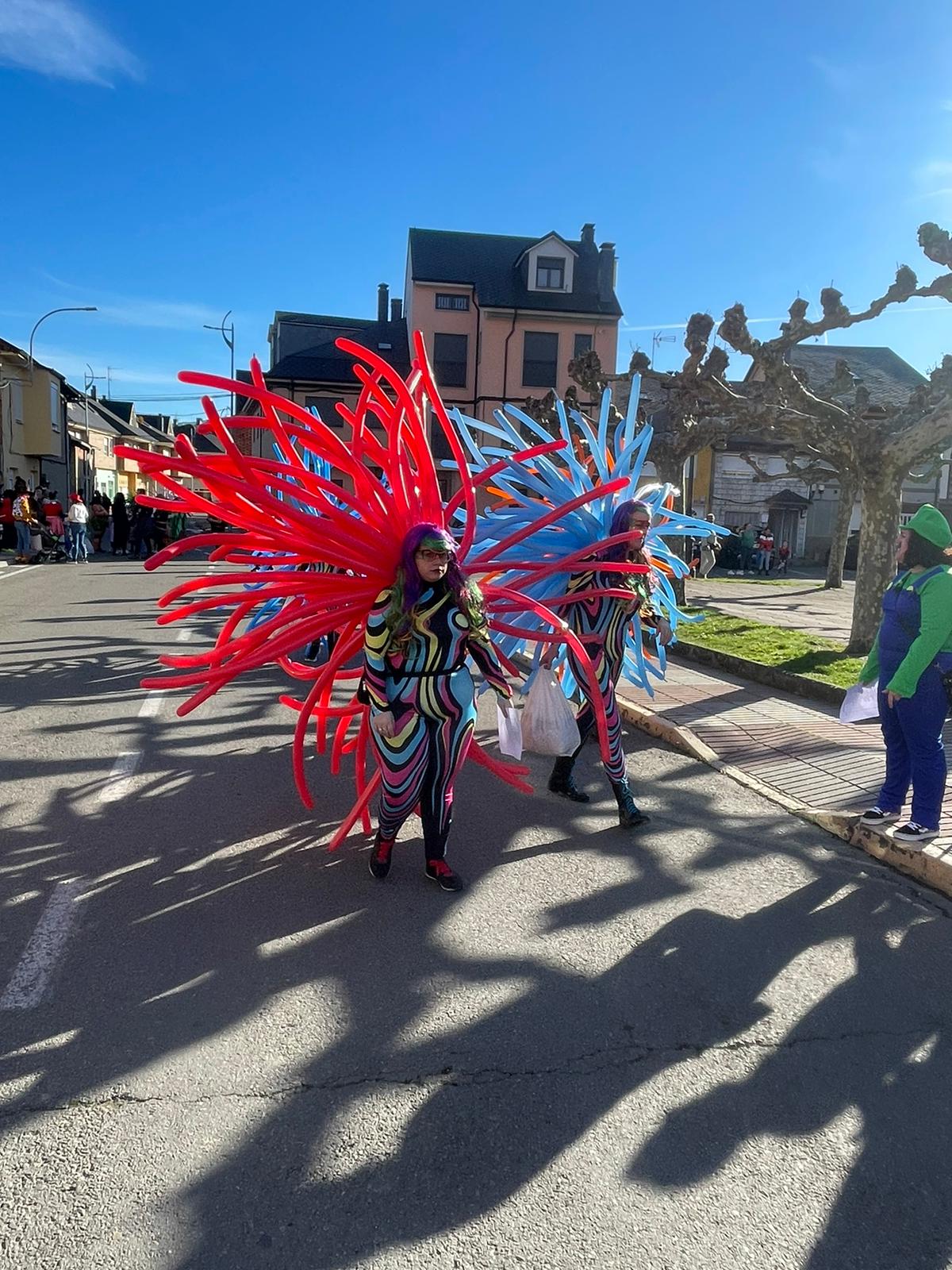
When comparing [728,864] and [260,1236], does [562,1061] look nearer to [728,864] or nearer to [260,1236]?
[260,1236]

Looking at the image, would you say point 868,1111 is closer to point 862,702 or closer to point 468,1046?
point 468,1046

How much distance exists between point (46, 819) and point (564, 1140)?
3587 millimetres

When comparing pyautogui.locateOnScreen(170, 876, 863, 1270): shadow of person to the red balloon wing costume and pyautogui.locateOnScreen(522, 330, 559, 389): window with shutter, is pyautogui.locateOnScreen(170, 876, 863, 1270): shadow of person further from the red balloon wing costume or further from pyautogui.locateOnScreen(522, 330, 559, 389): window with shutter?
pyautogui.locateOnScreen(522, 330, 559, 389): window with shutter

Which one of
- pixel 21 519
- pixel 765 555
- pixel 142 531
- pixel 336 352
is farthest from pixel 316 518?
pixel 336 352

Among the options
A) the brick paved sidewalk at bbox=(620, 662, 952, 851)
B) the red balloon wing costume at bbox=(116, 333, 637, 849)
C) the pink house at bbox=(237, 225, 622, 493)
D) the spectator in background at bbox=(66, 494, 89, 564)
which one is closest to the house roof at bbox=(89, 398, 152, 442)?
Result: the pink house at bbox=(237, 225, 622, 493)

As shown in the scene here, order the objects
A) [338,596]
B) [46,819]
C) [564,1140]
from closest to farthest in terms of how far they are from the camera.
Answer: [564,1140]
[338,596]
[46,819]

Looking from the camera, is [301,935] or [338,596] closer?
[301,935]

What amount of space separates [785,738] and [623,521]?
2.94 metres

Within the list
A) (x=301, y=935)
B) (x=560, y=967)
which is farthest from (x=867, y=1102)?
(x=301, y=935)

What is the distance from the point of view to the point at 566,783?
569cm

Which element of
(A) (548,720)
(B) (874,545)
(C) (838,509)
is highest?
(C) (838,509)

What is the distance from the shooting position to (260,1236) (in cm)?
216

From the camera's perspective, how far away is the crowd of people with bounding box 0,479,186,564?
2362cm

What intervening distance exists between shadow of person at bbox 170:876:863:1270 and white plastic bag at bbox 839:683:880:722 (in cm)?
160
